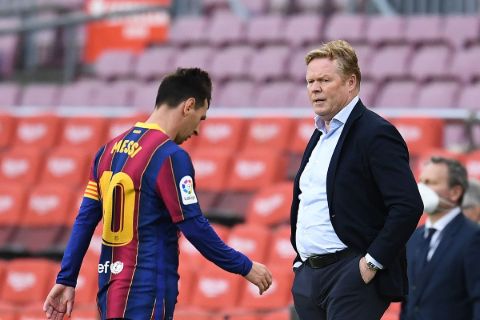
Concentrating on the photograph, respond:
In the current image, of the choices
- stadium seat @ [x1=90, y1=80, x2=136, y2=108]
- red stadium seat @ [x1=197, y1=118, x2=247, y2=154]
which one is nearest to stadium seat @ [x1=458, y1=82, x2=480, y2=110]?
red stadium seat @ [x1=197, y1=118, x2=247, y2=154]

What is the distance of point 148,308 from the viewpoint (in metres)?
5.05

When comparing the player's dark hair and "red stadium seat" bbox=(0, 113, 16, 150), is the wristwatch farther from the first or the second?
"red stadium seat" bbox=(0, 113, 16, 150)

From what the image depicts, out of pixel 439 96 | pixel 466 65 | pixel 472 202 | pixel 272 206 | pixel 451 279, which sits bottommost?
pixel 272 206

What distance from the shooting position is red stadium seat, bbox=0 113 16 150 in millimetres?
13047

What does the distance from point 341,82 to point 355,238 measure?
24.1 inches

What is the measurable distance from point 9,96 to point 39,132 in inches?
93.1

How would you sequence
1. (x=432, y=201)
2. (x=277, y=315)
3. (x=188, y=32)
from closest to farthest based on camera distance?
(x=432, y=201), (x=277, y=315), (x=188, y=32)

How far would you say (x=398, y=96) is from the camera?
12.3 m

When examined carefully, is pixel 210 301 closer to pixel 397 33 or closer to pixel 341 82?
pixel 341 82

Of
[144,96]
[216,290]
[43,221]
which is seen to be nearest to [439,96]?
[144,96]

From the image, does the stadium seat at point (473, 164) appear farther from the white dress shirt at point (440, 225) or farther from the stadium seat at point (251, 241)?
the white dress shirt at point (440, 225)

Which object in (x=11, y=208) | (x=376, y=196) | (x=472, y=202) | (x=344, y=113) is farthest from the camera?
(x=11, y=208)

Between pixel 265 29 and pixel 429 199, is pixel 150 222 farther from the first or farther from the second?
pixel 265 29

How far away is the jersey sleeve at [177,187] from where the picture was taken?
5047mm
